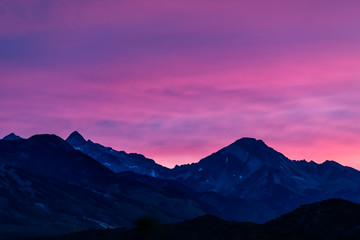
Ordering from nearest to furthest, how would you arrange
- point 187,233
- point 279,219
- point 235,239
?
point 235,239, point 187,233, point 279,219

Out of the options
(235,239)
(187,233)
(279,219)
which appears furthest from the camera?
(279,219)

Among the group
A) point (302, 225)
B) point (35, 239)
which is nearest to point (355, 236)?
point (302, 225)

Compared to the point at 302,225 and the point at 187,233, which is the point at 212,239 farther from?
the point at 302,225

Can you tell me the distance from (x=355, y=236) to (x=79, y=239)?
7416cm

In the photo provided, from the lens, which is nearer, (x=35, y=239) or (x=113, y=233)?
(x=113, y=233)

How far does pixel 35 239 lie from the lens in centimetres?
18225

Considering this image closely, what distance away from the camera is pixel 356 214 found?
165m

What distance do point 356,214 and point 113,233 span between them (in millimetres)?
68137

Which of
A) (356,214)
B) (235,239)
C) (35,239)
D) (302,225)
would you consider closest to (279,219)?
(302,225)

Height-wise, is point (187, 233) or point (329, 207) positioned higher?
point (329, 207)

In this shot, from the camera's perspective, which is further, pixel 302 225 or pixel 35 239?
pixel 35 239

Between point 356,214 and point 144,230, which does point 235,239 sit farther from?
point 356,214

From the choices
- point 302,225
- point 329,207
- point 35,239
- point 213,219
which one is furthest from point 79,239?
point 329,207

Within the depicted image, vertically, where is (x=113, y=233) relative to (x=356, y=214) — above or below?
below
